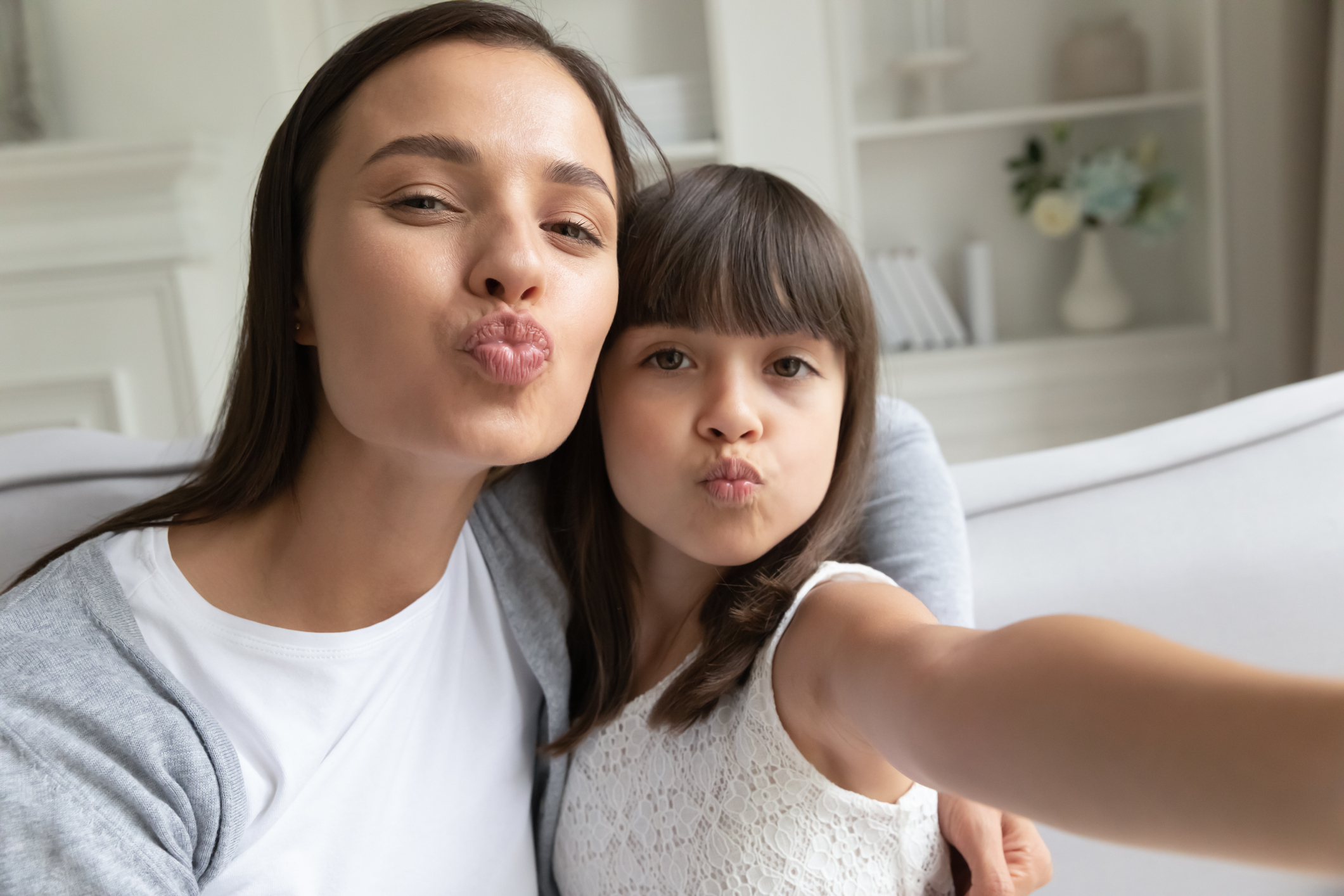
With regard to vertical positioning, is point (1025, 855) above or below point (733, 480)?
below

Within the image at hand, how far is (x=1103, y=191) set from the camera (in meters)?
2.85

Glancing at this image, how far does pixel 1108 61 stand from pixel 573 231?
105 inches

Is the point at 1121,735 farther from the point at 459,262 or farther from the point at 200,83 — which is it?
the point at 200,83

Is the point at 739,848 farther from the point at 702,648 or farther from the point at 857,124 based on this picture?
the point at 857,124

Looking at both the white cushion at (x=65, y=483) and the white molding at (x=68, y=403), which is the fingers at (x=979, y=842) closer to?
the white cushion at (x=65, y=483)

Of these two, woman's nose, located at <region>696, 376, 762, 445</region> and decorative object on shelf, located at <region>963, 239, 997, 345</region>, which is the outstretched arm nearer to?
woman's nose, located at <region>696, 376, 762, 445</region>

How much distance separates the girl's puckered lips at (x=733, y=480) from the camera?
0.78 meters

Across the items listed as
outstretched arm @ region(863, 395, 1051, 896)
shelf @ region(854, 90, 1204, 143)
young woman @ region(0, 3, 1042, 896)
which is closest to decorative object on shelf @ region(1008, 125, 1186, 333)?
shelf @ region(854, 90, 1204, 143)

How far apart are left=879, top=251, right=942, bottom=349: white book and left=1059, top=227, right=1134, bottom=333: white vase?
0.42 m

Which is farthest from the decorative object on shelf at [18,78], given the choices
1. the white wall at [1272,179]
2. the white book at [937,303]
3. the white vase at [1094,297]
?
the white wall at [1272,179]

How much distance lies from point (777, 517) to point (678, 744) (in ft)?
0.71

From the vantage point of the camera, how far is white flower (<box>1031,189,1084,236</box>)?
2867 millimetres

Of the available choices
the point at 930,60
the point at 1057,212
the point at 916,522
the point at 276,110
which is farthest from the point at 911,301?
the point at 916,522

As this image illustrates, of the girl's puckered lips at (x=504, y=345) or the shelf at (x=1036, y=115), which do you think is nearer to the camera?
the girl's puckered lips at (x=504, y=345)
